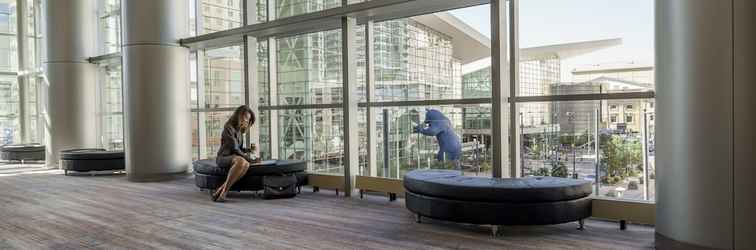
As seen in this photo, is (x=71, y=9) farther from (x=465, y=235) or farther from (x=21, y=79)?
(x=465, y=235)

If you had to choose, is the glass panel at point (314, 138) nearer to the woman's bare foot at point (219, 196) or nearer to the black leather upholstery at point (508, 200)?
the woman's bare foot at point (219, 196)

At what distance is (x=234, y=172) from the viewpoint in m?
7.46

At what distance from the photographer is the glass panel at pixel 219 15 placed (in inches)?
382

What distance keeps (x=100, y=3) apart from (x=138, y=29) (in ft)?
14.0

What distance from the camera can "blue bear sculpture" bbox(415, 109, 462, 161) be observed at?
6996 mm

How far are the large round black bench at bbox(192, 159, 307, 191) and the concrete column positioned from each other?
20.3 feet

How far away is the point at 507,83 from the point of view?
626cm

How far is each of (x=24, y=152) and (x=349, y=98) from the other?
34.0ft

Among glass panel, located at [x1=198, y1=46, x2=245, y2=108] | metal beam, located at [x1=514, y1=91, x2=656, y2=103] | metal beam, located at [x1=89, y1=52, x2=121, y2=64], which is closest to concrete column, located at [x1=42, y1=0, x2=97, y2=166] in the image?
metal beam, located at [x1=89, y1=52, x2=121, y2=64]

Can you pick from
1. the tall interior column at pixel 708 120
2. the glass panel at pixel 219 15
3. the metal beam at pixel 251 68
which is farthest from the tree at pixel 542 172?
the glass panel at pixel 219 15

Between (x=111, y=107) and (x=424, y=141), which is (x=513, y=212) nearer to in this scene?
(x=424, y=141)

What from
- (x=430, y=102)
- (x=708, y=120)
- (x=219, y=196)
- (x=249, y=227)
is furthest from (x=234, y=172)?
(x=708, y=120)

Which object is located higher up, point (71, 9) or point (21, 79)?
point (71, 9)

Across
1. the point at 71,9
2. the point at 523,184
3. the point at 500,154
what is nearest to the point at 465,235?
the point at 523,184
